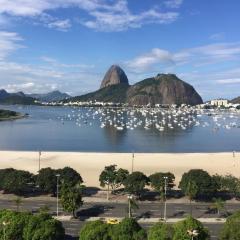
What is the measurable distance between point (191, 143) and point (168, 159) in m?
36.2

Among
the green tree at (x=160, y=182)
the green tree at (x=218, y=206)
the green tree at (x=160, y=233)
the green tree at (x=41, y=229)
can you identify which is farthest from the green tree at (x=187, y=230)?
the green tree at (x=160, y=182)

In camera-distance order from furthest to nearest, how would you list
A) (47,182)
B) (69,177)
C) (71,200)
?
(69,177) < (47,182) < (71,200)

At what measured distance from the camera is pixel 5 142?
113 meters

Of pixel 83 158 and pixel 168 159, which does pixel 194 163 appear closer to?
pixel 168 159

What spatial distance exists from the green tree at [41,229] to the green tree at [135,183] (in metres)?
16.6

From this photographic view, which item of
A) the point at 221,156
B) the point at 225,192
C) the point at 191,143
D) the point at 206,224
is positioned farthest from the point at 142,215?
the point at 191,143

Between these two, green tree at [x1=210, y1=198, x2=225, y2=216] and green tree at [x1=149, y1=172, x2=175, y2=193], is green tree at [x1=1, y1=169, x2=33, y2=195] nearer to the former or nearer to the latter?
green tree at [x1=149, y1=172, x2=175, y2=193]

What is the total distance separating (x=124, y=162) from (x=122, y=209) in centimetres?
2801

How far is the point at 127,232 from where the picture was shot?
1291 inches

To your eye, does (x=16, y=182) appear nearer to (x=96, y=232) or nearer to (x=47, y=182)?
(x=47, y=182)

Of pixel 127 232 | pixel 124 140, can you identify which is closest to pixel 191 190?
pixel 127 232

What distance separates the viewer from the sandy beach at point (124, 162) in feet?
224

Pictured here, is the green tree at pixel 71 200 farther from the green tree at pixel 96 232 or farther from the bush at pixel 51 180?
the green tree at pixel 96 232

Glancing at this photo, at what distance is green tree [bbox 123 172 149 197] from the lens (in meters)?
50.8
